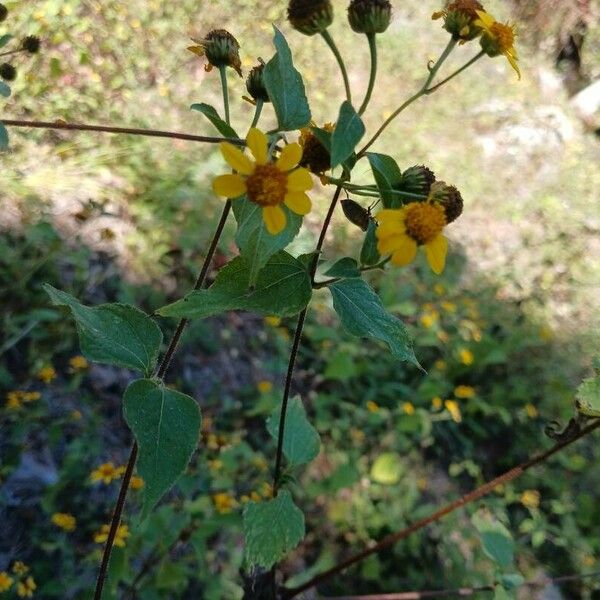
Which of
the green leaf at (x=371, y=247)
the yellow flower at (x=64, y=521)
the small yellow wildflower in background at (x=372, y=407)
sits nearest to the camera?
the green leaf at (x=371, y=247)

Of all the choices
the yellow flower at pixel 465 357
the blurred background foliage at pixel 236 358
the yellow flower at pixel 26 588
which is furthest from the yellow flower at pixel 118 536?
the yellow flower at pixel 465 357

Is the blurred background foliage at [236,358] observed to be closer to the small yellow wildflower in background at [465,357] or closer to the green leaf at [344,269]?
the small yellow wildflower in background at [465,357]

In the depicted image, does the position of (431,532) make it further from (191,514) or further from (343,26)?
(343,26)

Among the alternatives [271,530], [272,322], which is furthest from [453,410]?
[271,530]

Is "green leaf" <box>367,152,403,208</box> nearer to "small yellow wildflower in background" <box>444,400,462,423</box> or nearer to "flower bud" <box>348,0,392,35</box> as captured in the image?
"flower bud" <box>348,0,392,35</box>

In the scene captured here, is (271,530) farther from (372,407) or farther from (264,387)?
(372,407)

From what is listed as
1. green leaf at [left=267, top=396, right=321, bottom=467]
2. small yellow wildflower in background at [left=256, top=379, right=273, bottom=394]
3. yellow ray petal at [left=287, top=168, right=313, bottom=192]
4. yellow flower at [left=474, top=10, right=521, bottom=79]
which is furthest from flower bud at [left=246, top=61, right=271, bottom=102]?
small yellow wildflower in background at [left=256, top=379, right=273, bottom=394]
